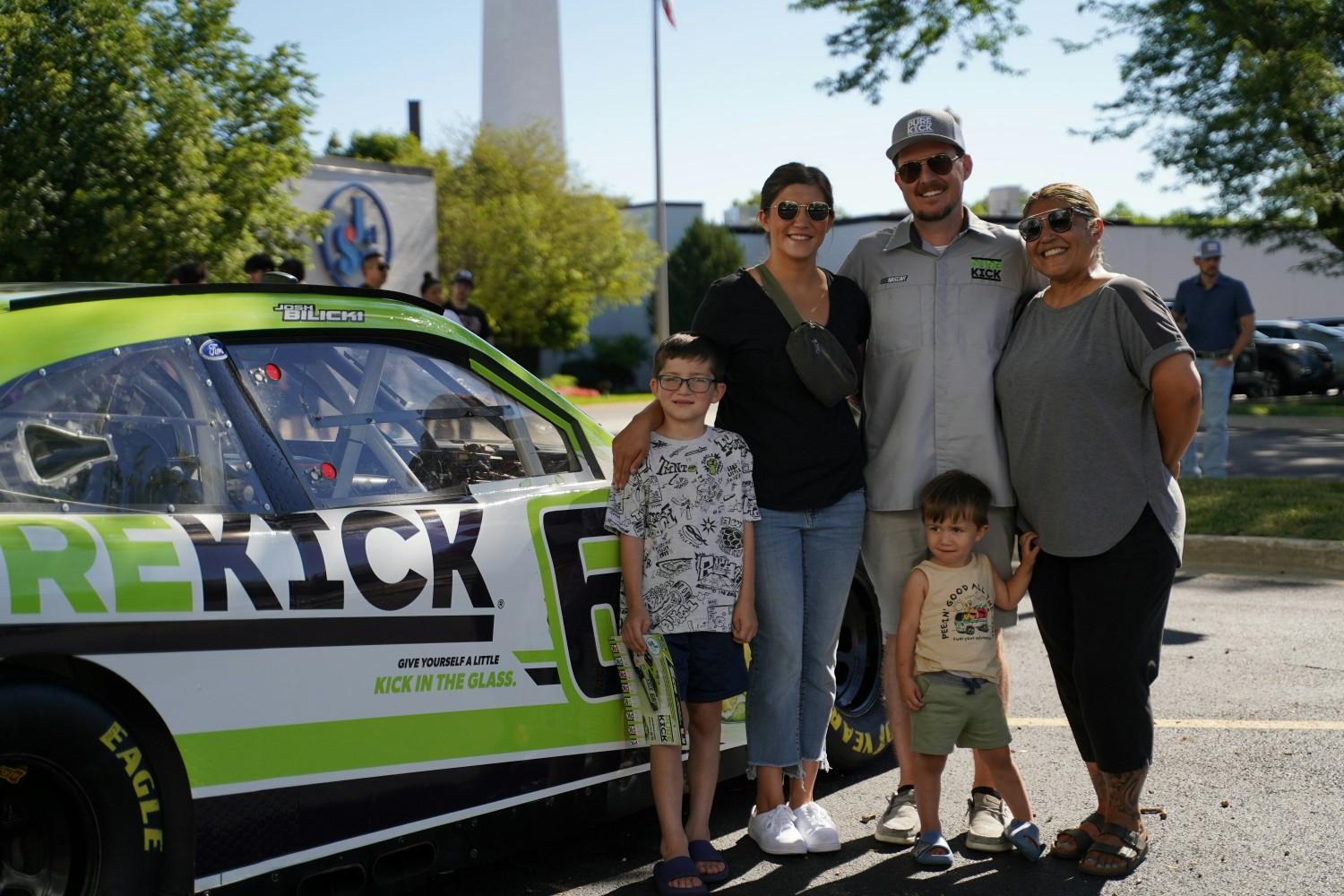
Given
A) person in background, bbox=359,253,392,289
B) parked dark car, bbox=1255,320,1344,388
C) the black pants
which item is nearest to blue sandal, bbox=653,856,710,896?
the black pants

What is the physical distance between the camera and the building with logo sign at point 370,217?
2512 centimetres

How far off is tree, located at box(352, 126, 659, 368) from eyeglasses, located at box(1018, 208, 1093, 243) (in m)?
34.2

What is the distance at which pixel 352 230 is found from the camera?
2556cm

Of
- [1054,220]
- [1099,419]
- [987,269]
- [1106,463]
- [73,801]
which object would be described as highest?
[1054,220]

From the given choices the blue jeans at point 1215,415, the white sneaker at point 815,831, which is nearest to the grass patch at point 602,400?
the blue jeans at point 1215,415

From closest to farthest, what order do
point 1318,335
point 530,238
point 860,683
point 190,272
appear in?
point 860,683
point 190,272
point 1318,335
point 530,238

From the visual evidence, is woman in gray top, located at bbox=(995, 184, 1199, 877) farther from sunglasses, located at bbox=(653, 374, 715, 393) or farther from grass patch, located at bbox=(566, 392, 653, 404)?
grass patch, located at bbox=(566, 392, 653, 404)

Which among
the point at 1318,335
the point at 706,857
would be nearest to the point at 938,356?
the point at 706,857

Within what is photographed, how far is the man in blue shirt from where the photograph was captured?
1102 cm

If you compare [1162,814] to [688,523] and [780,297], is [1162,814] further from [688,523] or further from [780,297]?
[780,297]

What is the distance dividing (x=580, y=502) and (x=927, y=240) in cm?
134

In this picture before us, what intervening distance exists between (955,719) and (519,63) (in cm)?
4868

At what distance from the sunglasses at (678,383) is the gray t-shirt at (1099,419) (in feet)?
3.10

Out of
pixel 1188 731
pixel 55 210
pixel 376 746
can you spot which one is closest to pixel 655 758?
pixel 376 746
